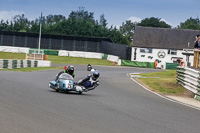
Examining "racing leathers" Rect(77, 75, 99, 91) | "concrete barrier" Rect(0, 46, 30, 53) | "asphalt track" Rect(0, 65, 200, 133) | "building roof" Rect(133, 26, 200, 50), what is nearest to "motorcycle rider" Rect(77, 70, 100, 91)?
"racing leathers" Rect(77, 75, 99, 91)

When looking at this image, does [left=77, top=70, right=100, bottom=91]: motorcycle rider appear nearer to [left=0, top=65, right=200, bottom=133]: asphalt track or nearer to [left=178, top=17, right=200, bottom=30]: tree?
[left=0, top=65, right=200, bottom=133]: asphalt track

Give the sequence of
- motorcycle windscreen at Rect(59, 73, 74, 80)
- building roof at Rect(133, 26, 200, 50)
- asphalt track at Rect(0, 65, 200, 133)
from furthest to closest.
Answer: building roof at Rect(133, 26, 200, 50), motorcycle windscreen at Rect(59, 73, 74, 80), asphalt track at Rect(0, 65, 200, 133)

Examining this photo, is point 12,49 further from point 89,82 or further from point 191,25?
point 191,25

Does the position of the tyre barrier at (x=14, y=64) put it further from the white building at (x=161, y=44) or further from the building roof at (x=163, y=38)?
the building roof at (x=163, y=38)

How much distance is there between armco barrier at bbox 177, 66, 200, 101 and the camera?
60.0 ft

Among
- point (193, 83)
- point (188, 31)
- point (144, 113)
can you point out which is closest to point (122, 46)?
point (188, 31)

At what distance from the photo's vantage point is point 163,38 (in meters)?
75.2

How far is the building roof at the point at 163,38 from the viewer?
74.0 m

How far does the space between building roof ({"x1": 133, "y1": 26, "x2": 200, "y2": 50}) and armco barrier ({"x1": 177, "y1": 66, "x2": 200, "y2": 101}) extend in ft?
167

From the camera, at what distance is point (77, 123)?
28.1 feet

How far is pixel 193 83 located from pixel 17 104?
1064 centimetres

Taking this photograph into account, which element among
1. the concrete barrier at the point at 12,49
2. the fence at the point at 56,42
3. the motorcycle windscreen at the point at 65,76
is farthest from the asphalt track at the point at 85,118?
the concrete barrier at the point at 12,49

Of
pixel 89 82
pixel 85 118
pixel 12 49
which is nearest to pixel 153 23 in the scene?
pixel 12 49

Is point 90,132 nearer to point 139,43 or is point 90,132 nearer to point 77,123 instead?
point 77,123
